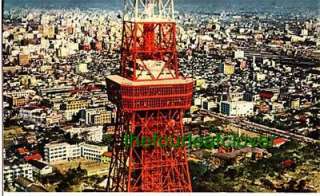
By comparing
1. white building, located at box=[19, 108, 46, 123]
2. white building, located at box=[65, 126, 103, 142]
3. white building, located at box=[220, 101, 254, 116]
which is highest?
white building, located at box=[220, 101, 254, 116]

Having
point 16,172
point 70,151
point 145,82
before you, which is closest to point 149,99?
point 145,82

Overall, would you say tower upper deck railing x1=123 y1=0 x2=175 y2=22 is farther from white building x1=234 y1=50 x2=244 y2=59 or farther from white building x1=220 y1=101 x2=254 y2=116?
white building x1=220 y1=101 x2=254 y2=116

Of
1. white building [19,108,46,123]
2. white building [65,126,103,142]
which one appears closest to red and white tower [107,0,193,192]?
white building [65,126,103,142]

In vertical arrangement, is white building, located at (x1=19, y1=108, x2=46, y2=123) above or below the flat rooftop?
below

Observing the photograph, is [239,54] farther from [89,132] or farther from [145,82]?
[89,132]

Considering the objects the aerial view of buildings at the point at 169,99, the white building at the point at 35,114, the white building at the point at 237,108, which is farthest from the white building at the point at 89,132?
the white building at the point at 237,108

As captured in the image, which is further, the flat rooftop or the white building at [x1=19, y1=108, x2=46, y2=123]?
the white building at [x1=19, y1=108, x2=46, y2=123]

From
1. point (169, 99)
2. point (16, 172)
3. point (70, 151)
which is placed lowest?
point (16, 172)
